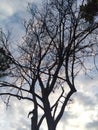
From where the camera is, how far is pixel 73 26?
87.7 ft

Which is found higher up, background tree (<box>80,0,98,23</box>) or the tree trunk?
background tree (<box>80,0,98,23</box>)

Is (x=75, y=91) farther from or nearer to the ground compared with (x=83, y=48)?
nearer to the ground

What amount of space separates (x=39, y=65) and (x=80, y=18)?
438cm

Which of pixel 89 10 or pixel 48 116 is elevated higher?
pixel 89 10

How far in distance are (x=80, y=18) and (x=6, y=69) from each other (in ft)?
20.8

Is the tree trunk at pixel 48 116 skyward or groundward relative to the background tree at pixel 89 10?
groundward

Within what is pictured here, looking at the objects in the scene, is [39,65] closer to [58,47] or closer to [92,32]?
[58,47]

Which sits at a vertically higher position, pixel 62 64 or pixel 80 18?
pixel 80 18

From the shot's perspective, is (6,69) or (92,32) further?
(6,69)

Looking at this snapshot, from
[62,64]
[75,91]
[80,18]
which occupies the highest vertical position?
[80,18]

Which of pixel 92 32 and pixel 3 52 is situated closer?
pixel 92 32

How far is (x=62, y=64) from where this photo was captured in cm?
2728

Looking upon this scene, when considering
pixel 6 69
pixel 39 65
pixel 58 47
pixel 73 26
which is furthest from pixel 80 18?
pixel 6 69

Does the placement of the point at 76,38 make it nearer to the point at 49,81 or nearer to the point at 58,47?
the point at 58,47
